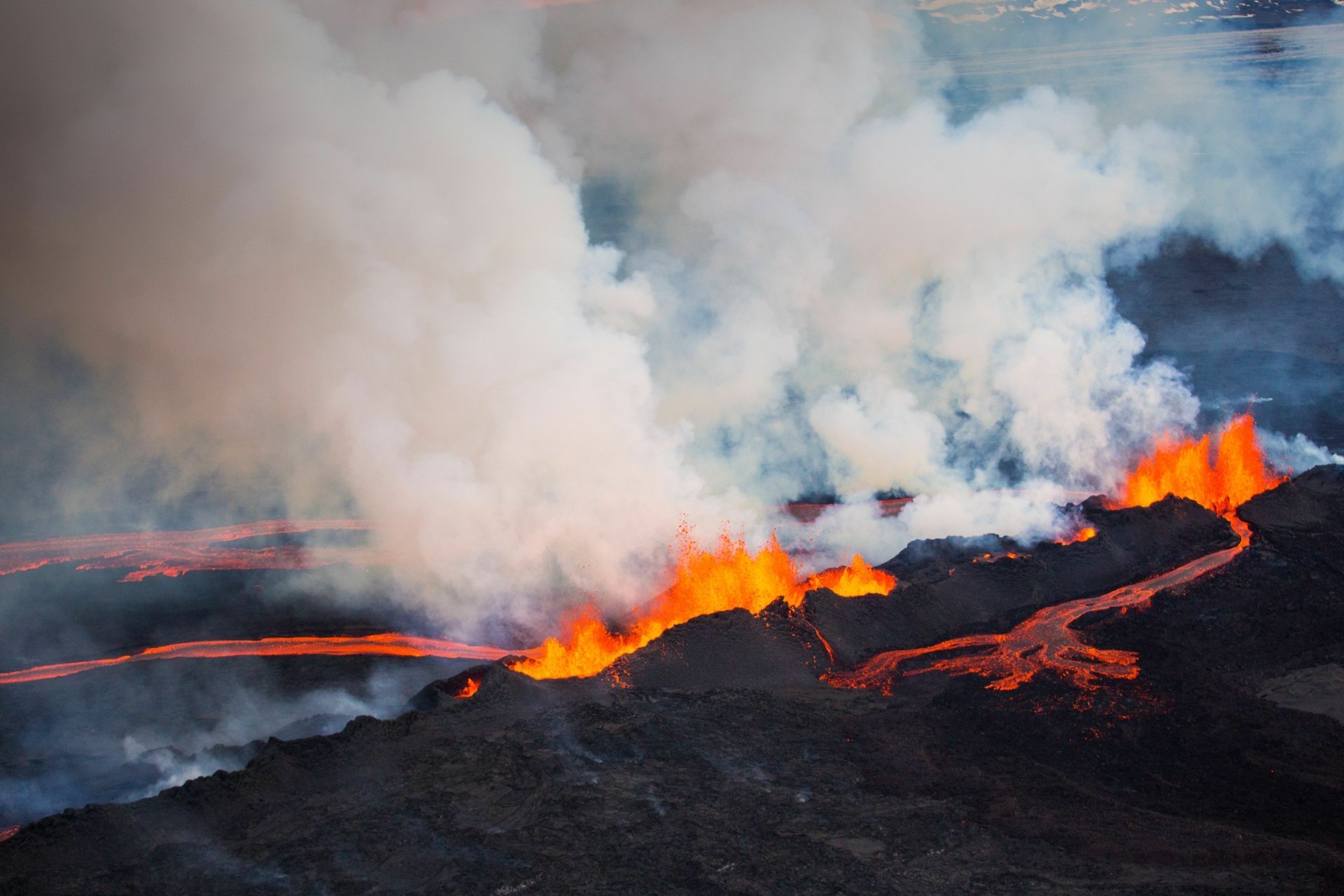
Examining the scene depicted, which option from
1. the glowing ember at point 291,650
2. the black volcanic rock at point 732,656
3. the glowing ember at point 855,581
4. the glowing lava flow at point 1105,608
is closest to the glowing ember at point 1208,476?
the glowing lava flow at point 1105,608

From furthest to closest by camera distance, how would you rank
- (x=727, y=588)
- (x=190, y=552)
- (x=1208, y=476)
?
(x=190, y=552) → (x=1208, y=476) → (x=727, y=588)

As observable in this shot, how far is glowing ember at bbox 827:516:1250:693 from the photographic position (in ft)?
49.4

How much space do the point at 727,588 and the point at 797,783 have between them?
6.21 metres

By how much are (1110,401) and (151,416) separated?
78.9 ft

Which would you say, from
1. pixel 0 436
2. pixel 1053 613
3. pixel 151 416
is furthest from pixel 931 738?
pixel 0 436

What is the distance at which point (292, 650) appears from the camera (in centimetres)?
1797

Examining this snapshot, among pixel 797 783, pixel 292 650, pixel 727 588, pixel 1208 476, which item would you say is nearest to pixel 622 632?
pixel 727 588

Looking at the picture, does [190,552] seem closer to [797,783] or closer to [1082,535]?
[797,783]

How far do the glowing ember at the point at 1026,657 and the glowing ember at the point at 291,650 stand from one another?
6281mm

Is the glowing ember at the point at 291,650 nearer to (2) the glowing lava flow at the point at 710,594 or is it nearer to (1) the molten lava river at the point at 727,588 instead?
(1) the molten lava river at the point at 727,588

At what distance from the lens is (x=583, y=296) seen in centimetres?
2477

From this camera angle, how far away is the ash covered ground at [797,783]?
10.5 meters

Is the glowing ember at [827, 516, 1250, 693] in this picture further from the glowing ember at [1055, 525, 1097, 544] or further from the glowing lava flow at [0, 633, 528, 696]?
the glowing lava flow at [0, 633, 528, 696]

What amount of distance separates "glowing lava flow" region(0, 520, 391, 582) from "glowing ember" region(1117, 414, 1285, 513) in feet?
51.4
